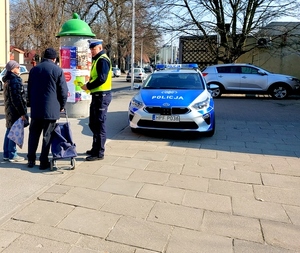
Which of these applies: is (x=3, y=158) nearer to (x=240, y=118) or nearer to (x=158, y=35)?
(x=240, y=118)

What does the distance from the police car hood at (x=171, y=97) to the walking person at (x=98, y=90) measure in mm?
1709

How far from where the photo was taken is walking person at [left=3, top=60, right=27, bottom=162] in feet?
14.9

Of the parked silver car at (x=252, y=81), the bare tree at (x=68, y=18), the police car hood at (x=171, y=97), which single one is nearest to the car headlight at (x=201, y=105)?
the police car hood at (x=171, y=97)

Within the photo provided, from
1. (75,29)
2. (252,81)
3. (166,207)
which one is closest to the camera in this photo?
(166,207)

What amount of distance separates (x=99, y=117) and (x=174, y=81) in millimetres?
3291

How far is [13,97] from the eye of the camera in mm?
4566

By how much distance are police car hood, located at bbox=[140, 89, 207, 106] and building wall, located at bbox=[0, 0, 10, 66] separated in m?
17.9

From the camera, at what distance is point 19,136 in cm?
462

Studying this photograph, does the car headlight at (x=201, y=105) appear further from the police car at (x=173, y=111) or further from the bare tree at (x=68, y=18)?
the bare tree at (x=68, y=18)

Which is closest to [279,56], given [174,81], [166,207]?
[174,81]

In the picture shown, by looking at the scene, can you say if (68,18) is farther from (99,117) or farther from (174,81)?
(99,117)

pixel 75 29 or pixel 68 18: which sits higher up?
pixel 68 18

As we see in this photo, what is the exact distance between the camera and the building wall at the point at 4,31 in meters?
20.7

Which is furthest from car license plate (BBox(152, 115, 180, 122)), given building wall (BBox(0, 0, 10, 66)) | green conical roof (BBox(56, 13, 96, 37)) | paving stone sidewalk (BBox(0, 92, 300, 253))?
building wall (BBox(0, 0, 10, 66))
